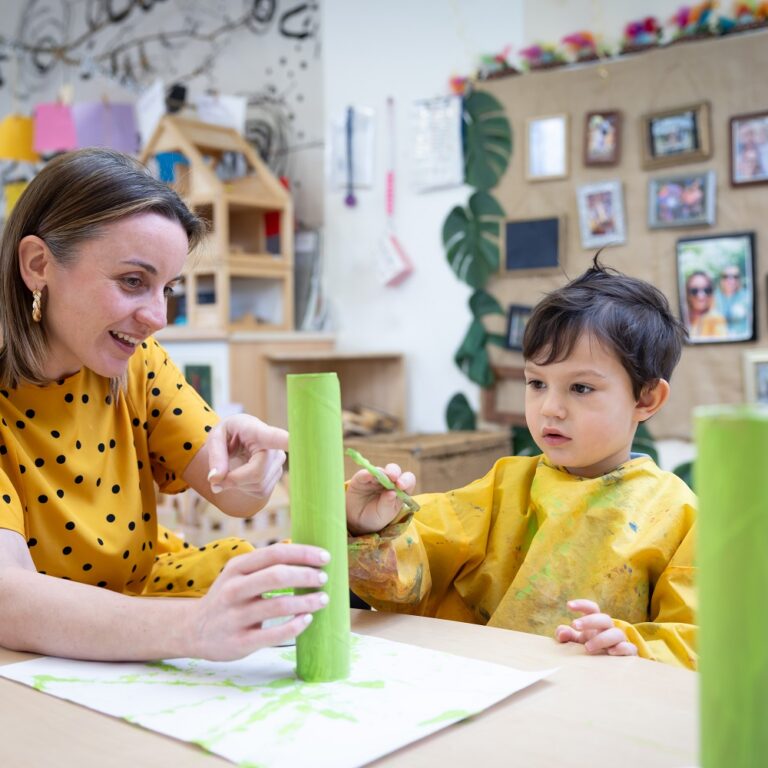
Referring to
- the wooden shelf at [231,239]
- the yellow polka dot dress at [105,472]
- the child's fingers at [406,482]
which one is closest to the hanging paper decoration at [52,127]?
the wooden shelf at [231,239]

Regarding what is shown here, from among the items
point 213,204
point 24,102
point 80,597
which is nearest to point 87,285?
point 80,597

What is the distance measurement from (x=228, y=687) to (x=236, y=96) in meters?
3.64

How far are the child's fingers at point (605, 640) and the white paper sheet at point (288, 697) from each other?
0.09m

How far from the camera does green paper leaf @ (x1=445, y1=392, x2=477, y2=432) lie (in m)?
3.39

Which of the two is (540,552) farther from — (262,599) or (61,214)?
(61,214)

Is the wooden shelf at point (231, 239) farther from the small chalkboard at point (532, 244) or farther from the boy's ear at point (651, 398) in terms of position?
the boy's ear at point (651, 398)

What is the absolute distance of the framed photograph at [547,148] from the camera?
3119mm

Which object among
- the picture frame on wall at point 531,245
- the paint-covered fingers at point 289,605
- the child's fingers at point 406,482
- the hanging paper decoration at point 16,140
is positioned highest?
the hanging paper decoration at point 16,140

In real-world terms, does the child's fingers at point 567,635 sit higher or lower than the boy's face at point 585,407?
lower

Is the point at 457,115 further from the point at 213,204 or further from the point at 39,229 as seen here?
the point at 39,229

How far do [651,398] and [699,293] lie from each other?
1.79 metres

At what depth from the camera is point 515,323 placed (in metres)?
3.25

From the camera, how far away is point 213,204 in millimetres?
3383

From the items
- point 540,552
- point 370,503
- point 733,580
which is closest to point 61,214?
point 370,503
